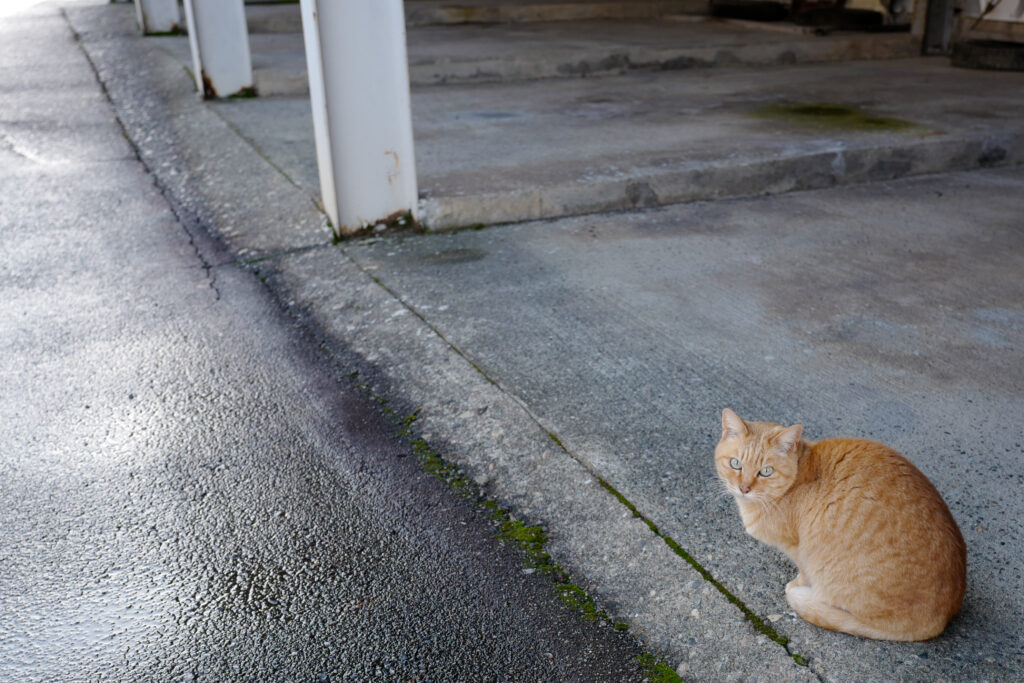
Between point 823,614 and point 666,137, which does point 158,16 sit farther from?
point 823,614

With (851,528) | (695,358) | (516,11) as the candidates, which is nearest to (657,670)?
(851,528)

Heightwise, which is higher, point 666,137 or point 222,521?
point 666,137

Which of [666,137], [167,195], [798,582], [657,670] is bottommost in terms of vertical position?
[657,670]

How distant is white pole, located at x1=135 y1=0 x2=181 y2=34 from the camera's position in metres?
12.4

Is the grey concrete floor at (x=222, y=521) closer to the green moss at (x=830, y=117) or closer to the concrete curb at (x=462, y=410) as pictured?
the concrete curb at (x=462, y=410)

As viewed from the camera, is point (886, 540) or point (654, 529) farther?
point (654, 529)

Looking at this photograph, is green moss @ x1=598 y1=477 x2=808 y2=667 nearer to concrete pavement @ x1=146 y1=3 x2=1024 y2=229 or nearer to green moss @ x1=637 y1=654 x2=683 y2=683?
green moss @ x1=637 y1=654 x2=683 y2=683

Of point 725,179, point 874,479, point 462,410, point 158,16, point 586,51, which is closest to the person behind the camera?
point 874,479

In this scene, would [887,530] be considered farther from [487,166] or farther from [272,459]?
[487,166]

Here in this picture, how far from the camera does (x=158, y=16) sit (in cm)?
1252

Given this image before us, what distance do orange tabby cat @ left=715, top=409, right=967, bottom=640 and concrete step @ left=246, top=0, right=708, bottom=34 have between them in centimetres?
1137

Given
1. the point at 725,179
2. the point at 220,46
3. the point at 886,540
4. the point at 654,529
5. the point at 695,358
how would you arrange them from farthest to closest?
the point at 220,46 < the point at 725,179 < the point at 695,358 < the point at 654,529 < the point at 886,540

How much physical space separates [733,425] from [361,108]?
10.5 feet

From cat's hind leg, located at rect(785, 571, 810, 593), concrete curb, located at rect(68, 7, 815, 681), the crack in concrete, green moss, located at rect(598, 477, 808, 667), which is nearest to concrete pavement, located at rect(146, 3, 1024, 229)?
concrete curb, located at rect(68, 7, 815, 681)
